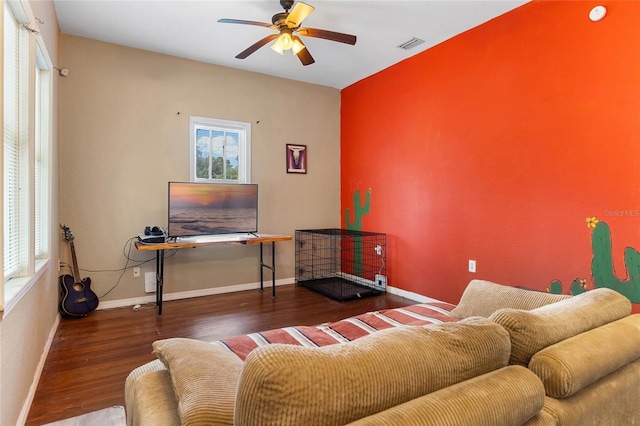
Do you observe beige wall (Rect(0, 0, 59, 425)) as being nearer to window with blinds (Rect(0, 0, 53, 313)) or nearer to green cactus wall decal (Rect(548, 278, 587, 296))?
window with blinds (Rect(0, 0, 53, 313))

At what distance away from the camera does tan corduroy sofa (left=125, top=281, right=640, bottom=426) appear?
656 millimetres

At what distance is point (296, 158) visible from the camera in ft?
15.8

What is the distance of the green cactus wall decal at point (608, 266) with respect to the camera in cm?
233

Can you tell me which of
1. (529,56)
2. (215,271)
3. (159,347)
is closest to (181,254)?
(215,271)

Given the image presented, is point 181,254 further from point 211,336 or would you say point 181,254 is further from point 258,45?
point 258,45

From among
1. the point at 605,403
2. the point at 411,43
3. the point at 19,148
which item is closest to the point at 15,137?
the point at 19,148

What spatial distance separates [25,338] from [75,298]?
5.52 ft

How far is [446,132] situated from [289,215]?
2284 millimetres

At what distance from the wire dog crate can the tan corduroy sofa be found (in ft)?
10.2

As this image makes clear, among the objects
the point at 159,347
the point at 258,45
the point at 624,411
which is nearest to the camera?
Result: the point at 159,347

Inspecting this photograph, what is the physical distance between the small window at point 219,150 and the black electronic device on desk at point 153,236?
76 centimetres

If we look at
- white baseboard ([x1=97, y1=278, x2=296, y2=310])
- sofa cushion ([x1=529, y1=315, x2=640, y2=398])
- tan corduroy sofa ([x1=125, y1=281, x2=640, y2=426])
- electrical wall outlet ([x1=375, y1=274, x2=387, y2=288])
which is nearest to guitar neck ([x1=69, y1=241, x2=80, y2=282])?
white baseboard ([x1=97, y1=278, x2=296, y2=310])

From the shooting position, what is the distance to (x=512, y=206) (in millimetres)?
3039

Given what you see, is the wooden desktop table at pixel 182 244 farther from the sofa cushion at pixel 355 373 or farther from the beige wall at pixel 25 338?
the sofa cushion at pixel 355 373
